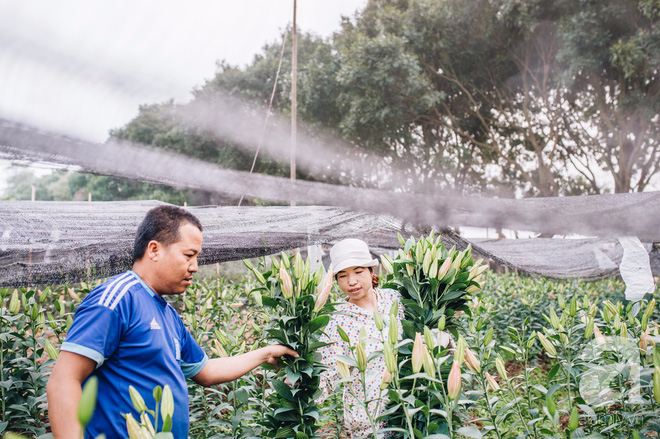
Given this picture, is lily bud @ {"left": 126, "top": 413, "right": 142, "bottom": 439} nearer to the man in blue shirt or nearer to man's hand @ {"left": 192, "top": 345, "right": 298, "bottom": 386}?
the man in blue shirt

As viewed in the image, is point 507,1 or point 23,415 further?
point 507,1

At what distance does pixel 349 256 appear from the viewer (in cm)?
163

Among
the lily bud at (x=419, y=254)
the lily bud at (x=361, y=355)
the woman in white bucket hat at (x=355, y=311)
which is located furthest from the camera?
the woman in white bucket hat at (x=355, y=311)

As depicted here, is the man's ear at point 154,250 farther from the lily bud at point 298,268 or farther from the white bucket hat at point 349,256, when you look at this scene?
the white bucket hat at point 349,256

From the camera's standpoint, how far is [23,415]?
6.22ft

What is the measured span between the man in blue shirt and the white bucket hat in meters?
0.46

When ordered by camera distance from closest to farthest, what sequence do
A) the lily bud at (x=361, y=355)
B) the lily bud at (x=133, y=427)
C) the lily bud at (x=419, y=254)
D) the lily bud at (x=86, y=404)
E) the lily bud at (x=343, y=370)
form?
1. the lily bud at (x=86, y=404)
2. the lily bud at (x=133, y=427)
3. the lily bud at (x=361, y=355)
4. the lily bud at (x=343, y=370)
5. the lily bud at (x=419, y=254)

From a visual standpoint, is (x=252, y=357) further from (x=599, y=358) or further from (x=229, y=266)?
(x=229, y=266)

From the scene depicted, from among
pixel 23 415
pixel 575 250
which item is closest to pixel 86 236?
pixel 23 415

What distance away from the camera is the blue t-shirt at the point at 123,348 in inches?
40.1

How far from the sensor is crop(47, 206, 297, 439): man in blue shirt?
977mm

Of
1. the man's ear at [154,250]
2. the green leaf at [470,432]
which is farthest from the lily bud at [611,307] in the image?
the man's ear at [154,250]

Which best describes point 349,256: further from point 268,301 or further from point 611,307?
point 611,307

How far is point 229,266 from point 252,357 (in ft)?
27.7
